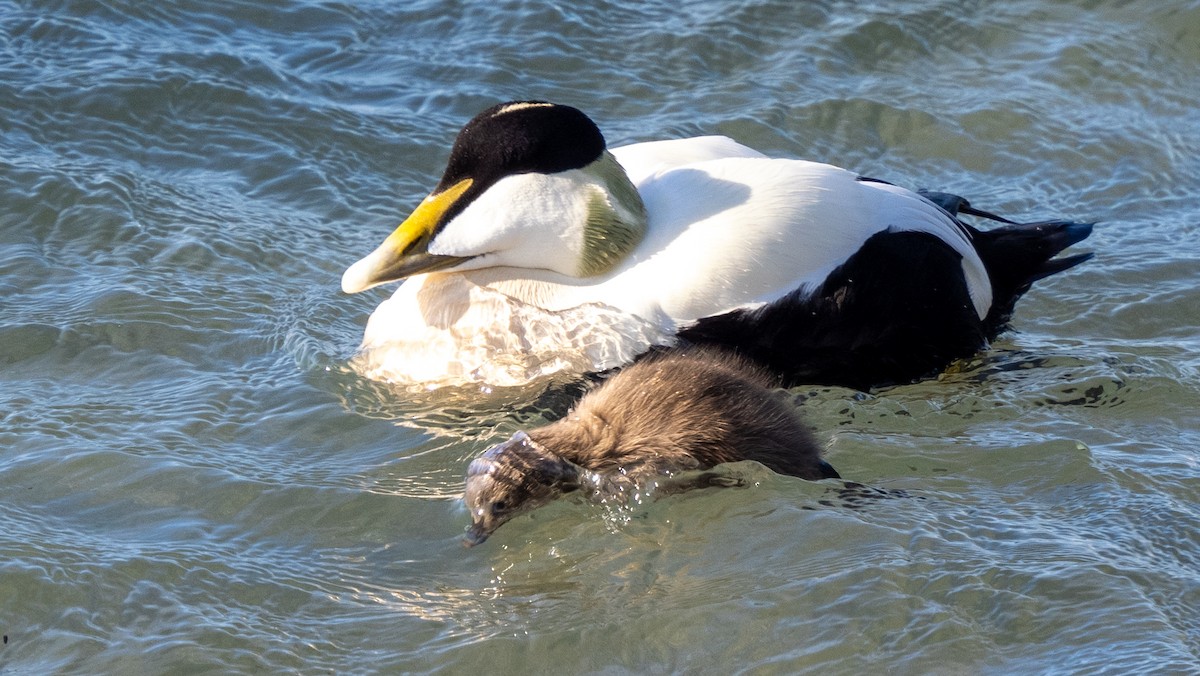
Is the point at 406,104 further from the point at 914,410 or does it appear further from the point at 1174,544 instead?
the point at 1174,544

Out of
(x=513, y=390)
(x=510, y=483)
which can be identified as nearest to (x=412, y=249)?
(x=513, y=390)

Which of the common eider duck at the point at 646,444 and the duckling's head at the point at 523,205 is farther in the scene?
the duckling's head at the point at 523,205

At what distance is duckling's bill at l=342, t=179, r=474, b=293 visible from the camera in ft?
15.5

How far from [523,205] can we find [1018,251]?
1891 millimetres

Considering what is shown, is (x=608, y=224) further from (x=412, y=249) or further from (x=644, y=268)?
(x=412, y=249)

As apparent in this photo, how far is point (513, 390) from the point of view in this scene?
4.76 metres

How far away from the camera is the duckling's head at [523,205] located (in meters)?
4.68

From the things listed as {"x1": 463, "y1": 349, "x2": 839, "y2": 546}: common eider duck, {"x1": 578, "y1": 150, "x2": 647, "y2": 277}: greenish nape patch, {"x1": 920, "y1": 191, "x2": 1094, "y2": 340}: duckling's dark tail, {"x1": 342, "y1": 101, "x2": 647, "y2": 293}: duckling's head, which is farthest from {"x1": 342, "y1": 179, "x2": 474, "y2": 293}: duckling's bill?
{"x1": 920, "y1": 191, "x2": 1094, "y2": 340}: duckling's dark tail

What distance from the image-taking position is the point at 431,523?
4.07m

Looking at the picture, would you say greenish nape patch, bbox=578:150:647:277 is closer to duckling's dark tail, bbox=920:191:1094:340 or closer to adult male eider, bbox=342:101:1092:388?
adult male eider, bbox=342:101:1092:388

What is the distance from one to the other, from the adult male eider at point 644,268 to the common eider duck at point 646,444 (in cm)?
29

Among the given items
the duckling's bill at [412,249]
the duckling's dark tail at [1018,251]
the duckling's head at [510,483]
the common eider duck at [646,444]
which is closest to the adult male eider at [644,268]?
the duckling's bill at [412,249]

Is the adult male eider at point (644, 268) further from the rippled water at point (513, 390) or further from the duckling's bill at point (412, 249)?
the rippled water at point (513, 390)

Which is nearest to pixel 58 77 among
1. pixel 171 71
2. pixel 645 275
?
pixel 171 71
